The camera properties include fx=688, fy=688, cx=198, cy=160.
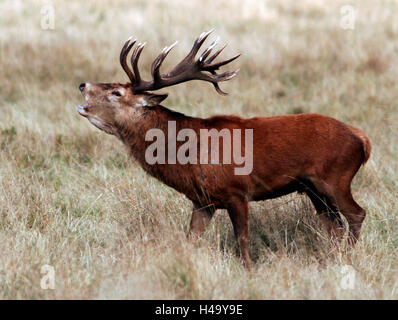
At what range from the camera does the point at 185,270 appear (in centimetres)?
485

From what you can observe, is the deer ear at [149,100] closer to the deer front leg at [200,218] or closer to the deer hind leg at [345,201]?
the deer front leg at [200,218]

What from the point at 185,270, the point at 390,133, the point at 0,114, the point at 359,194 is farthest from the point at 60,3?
the point at 185,270

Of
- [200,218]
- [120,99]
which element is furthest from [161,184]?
→ [120,99]

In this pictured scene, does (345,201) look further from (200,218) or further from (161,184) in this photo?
(161,184)

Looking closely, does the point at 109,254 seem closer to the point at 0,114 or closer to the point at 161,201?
the point at 161,201

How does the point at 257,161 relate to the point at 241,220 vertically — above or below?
above

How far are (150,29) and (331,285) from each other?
11.1 m

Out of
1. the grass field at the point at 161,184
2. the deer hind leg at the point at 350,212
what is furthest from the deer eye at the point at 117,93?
the deer hind leg at the point at 350,212

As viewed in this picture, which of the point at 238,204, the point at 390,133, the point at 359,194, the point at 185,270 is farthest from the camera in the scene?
the point at 390,133

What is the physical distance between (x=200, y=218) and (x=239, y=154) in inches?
27.3

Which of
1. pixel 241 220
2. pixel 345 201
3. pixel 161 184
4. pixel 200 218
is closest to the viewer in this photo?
pixel 241 220

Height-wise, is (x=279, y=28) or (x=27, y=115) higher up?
(x=279, y=28)

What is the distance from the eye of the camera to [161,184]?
7.00 meters

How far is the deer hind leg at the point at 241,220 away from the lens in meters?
5.65
